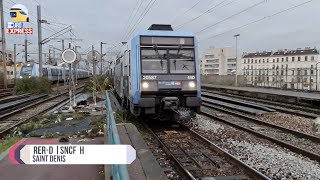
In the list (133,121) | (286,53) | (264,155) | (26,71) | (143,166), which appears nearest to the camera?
(143,166)

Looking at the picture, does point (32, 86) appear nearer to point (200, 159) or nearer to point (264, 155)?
point (200, 159)

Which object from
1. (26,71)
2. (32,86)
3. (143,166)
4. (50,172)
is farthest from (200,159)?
(26,71)

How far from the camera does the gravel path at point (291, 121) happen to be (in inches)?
472

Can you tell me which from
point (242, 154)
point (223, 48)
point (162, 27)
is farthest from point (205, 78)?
point (223, 48)

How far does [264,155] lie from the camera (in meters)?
7.96

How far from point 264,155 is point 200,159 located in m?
1.58

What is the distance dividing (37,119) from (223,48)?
392 feet

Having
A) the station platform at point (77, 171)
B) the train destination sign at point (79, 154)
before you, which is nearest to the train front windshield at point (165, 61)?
the station platform at point (77, 171)

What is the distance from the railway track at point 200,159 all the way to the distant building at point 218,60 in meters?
110

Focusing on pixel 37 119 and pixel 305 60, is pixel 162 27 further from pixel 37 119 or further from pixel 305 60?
pixel 305 60

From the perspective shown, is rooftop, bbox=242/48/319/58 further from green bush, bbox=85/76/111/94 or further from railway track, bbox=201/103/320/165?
railway track, bbox=201/103/320/165

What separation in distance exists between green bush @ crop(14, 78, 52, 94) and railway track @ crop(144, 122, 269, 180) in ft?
70.5

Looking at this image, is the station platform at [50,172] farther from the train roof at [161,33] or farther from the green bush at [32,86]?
the green bush at [32,86]

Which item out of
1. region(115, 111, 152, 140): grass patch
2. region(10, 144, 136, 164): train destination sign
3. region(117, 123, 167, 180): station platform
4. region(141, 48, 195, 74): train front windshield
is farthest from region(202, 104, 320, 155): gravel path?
region(10, 144, 136, 164): train destination sign
